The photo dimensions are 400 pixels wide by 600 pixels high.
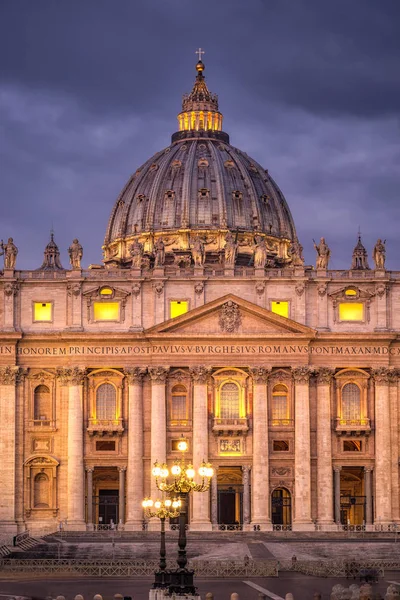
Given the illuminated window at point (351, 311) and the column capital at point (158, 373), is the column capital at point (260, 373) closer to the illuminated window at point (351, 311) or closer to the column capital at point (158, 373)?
the column capital at point (158, 373)

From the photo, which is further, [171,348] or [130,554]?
[171,348]

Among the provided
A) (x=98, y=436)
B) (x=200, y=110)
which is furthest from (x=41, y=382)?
(x=200, y=110)

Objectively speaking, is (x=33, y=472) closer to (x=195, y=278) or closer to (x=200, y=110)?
(x=195, y=278)

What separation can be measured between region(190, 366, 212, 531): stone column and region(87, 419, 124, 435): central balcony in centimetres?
522

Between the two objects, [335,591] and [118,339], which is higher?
[118,339]

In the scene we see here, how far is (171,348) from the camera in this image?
12188 centimetres

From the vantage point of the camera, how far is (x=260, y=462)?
4749 inches

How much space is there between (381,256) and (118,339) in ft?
64.0

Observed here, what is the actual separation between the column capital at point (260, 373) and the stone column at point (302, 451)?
1.91 metres

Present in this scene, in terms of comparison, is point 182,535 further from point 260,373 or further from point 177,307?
point 177,307

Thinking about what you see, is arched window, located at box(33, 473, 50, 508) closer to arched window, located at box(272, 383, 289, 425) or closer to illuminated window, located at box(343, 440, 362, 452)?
arched window, located at box(272, 383, 289, 425)

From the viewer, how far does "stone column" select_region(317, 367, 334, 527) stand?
121 meters

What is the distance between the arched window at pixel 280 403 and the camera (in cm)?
12244

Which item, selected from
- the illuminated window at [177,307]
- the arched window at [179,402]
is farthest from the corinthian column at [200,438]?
the illuminated window at [177,307]
